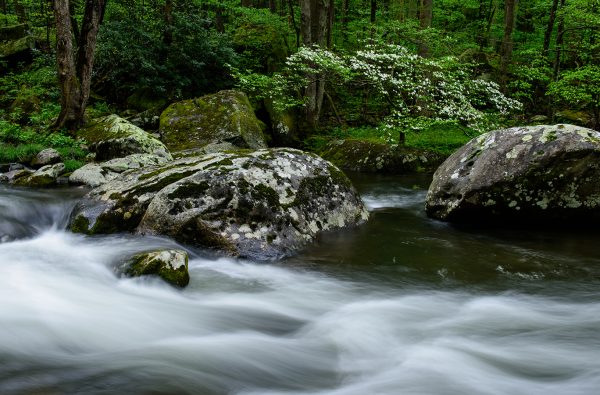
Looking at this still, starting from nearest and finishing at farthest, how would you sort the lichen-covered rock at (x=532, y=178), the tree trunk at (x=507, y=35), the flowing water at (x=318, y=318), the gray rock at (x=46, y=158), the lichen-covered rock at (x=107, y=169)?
the flowing water at (x=318, y=318) → the lichen-covered rock at (x=532, y=178) → the lichen-covered rock at (x=107, y=169) → the gray rock at (x=46, y=158) → the tree trunk at (x=507, y=35)

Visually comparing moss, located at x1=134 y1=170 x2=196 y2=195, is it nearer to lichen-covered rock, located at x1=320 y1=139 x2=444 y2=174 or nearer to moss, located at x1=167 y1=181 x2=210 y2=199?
moss, located at x1=167 y1=181 x2=210 y2=199

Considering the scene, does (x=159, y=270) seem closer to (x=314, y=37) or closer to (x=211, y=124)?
(x=211, y=124)

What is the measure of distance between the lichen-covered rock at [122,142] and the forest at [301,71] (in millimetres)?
509

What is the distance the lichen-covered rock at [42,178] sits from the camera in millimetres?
9008

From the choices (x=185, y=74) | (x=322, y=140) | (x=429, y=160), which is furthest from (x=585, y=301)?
(x=185, y=74)

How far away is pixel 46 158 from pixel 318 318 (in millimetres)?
8665

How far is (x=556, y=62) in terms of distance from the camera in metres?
15.2

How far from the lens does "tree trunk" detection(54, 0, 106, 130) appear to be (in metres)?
11.5

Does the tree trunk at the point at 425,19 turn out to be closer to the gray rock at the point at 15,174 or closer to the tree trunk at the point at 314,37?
the tree trunk at the point at 314,37

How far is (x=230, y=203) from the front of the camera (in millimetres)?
5512

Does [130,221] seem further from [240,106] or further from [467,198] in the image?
[240,106]

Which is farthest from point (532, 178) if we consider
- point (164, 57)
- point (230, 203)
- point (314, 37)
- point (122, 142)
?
point (164, 57)

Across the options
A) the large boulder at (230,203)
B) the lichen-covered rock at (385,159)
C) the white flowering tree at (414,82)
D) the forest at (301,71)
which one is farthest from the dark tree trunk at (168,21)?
the large boulder at (230,203)

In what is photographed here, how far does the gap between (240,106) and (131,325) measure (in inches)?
401
